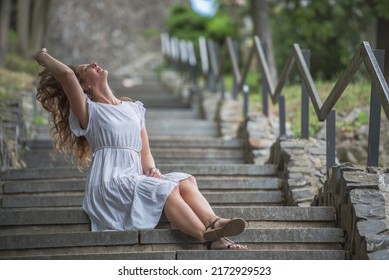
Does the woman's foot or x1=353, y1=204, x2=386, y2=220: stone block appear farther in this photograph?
the woman's foot

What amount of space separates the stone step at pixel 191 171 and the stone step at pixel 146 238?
1858 millimetres

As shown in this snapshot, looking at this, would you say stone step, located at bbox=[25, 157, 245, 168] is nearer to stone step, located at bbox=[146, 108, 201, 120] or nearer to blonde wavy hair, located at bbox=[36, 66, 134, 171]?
blonde wavy hair, located at bbox=[36, 66, 134, 171]

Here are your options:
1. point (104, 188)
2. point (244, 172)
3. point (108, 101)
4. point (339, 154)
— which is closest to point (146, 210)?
point (104, 188)

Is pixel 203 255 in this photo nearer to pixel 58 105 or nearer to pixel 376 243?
pixel 376 243

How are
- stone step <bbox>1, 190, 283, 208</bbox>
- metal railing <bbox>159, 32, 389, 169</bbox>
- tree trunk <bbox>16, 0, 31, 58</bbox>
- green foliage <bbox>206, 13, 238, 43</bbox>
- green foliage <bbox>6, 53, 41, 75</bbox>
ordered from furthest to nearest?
A: green foliage <bbox>206, 13, 238, 43</bbox> < tree trunk <bbox>16, 0, 31, 58</bbox> < green foliage <bbox>6, 53, 41, 75</bbox> < stone step <bbox>1, 190, 283, 208</bbox> < metal railing <bbox>159, 32, 389, 169</bbox>

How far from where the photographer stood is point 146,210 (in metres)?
5.61

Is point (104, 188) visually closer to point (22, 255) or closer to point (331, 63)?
point (22, 255)

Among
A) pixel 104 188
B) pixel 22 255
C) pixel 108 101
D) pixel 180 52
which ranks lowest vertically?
pixel 22 255

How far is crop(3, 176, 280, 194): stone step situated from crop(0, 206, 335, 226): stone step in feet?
3.97

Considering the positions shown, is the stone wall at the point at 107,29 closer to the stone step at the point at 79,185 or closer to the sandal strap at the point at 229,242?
the stone step at the point at 79,185

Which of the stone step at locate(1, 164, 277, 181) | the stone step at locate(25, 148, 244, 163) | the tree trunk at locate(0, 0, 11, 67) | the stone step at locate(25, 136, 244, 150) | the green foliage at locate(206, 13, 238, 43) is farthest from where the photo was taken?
the green foliage at locate(206, 13, 238, 43)

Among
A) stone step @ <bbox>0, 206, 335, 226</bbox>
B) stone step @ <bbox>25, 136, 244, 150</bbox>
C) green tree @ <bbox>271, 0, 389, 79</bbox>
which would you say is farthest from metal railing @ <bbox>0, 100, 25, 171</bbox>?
green tree @ <bbox>271, 0, 389, 79</bbox>

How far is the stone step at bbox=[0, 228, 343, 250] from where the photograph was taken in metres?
5.54

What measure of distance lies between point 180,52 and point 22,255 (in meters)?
11.6
